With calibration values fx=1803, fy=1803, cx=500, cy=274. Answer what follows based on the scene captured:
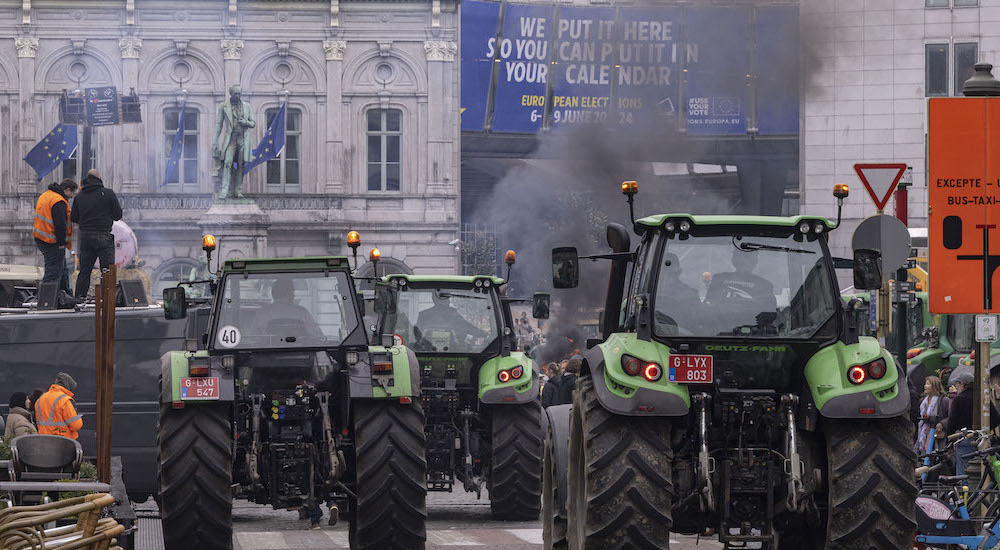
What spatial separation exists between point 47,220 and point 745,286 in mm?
13361

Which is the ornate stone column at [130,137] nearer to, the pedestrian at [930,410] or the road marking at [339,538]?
the pedestrian at [930,410]

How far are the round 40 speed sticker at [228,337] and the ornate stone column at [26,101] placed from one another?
136ft

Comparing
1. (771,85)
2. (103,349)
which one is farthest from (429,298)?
(771,85)

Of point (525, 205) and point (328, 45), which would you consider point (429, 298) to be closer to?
point (328, 45)

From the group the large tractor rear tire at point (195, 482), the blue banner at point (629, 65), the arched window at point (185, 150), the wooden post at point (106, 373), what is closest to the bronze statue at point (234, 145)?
the arched window at point (185, 150)

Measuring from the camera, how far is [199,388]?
12.1 meters

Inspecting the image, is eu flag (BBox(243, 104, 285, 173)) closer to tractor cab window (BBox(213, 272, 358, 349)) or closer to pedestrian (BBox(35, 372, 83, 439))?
pedestrian (BBox(35, 372, 83, 439))

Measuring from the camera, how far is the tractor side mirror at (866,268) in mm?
9914

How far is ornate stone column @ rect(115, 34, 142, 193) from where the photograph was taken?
52375 millimetres

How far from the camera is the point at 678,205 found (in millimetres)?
59469

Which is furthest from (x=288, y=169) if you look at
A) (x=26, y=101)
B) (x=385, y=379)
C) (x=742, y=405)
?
(x=742, y=405)

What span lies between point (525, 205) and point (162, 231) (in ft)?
38.8

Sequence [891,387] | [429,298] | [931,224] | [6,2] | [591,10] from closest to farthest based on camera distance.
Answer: [891,387] < [931,224] < [429,298] < [6,2] < [591,10]

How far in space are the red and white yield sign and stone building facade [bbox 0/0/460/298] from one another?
37.3 meters
